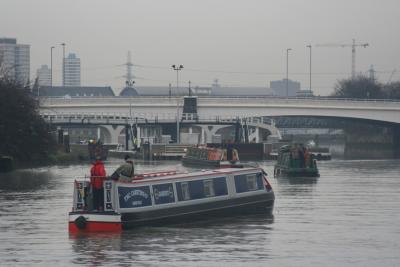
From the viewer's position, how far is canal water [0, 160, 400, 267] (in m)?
30.0

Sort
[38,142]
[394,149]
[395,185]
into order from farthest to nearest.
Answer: [394,149] < [38,142] < [395,185]

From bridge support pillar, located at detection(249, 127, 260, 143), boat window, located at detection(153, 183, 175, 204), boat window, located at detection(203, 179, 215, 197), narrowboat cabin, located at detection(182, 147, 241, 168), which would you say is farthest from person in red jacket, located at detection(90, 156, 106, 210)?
bridge support pillar, located at detection(249, 127, 260, 143)

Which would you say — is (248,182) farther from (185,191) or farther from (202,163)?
(202,163)

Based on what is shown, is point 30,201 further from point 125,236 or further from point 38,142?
point 38,142

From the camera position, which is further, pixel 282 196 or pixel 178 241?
pixel 282 196

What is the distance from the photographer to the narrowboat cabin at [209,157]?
262ft

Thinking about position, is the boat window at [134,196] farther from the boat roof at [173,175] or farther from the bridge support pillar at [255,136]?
the bridge support pillar at [255,136]

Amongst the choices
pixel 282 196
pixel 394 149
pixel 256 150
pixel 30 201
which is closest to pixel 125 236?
pixel 30 201

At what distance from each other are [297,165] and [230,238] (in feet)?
112

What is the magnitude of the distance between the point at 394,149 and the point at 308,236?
112175 mm

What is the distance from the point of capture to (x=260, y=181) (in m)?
41.0

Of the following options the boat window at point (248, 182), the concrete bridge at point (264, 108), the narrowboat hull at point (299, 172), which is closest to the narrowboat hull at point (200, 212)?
the boat window at point (248, 182)

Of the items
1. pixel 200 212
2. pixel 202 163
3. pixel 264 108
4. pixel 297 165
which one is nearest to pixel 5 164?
pixel 297 165

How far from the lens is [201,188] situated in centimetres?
3844
